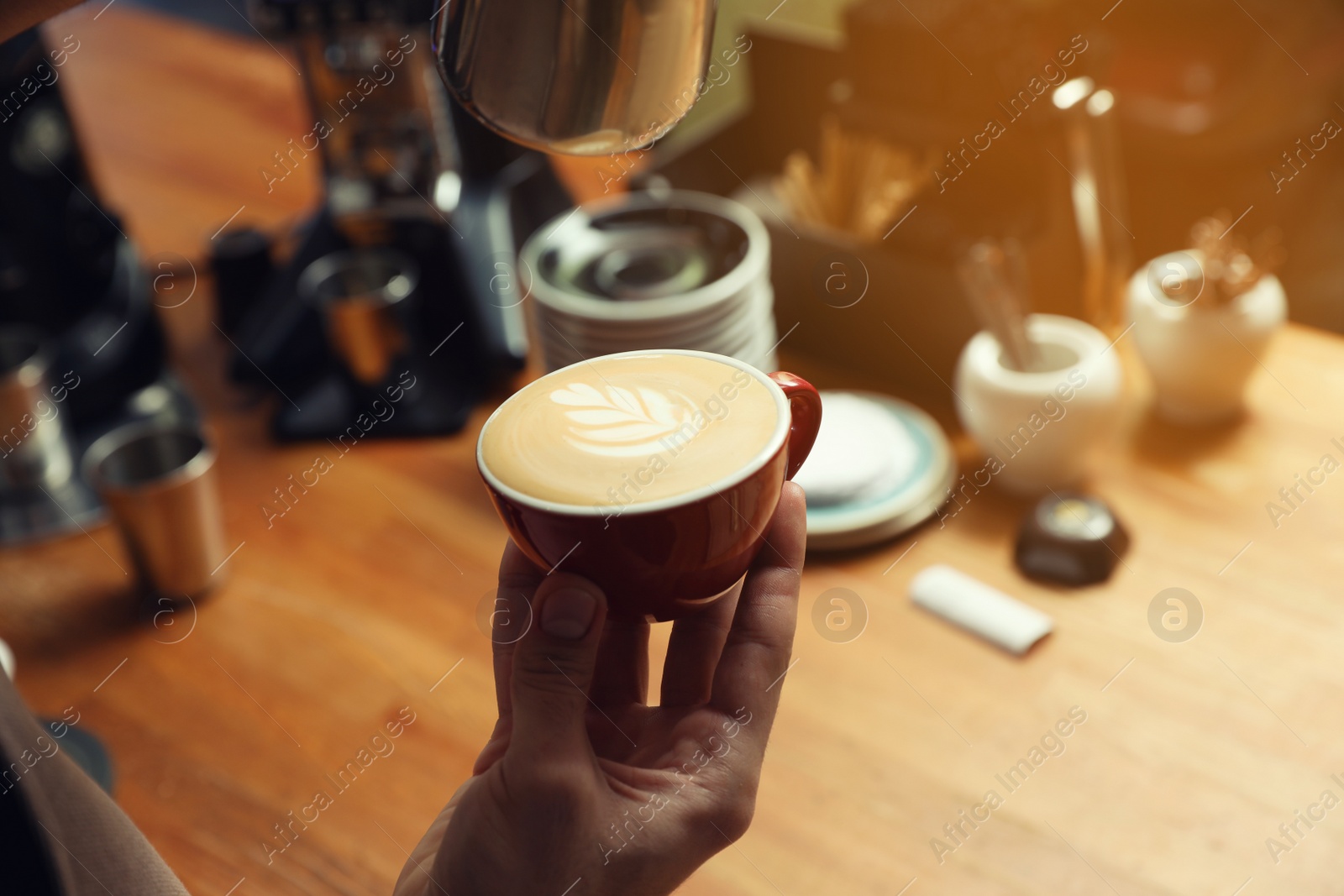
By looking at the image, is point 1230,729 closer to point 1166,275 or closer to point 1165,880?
point 1165,880

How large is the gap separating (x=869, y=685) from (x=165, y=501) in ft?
2.03

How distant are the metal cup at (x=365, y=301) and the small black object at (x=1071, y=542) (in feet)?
2.15

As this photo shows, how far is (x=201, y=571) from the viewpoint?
105cm

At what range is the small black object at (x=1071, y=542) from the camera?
3.16 feet

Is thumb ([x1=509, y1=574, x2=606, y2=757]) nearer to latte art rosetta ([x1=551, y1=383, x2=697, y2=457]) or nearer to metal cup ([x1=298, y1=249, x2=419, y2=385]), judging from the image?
latte art rosetta ([x1=551, y1=383, x2=697, y2=457])

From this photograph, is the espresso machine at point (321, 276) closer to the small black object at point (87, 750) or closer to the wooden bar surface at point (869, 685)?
the wooden bar surface at point (869, 685)

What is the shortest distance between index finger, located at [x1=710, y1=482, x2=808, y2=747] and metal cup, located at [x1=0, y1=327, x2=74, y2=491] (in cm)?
80

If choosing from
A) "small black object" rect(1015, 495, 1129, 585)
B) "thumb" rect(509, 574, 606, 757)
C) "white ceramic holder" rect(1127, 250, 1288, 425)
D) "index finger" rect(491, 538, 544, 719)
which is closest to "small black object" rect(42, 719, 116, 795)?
"index finger" rect(491, 538, 544, 719)

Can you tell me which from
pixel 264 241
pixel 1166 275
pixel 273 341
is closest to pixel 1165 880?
pixel 1166 275

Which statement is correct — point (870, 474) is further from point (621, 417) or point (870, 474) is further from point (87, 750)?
point (87, 750)

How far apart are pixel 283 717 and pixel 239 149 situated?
1138 millimetres

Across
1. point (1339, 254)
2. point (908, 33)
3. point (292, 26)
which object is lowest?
point (1339, 254)

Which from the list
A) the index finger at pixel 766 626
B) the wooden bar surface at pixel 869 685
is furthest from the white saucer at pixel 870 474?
the index finger at pixel 766 626

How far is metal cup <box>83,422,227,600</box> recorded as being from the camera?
0.99 meters
